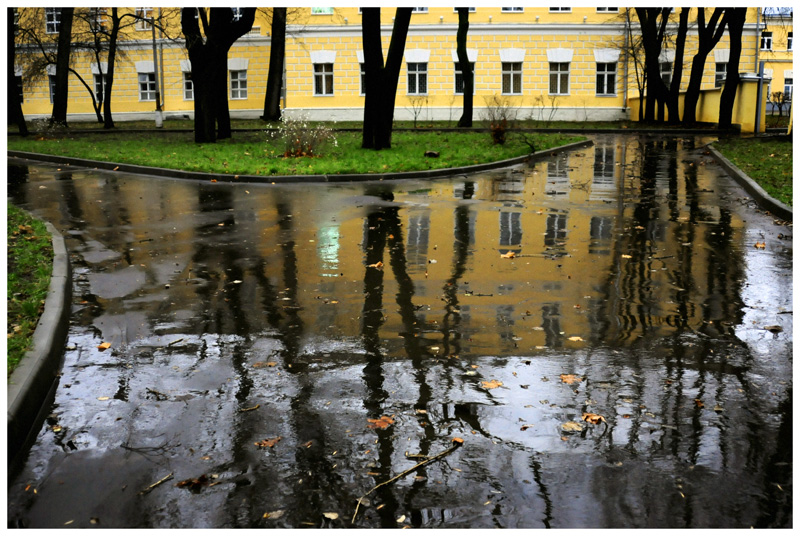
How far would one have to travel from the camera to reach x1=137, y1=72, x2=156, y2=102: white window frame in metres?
49.8

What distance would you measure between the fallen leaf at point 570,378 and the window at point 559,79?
40832 millimetres

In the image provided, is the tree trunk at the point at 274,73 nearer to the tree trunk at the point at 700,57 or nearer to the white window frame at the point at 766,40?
the tree trunk at the point at 700,57

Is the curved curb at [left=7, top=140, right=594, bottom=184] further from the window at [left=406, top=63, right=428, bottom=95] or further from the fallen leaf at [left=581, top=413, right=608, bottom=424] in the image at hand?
the window at [left=406, top=63, right=428, bottom=95]

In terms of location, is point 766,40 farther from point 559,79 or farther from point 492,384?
point 492,384

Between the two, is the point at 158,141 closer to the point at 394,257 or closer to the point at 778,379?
the point at 394,257

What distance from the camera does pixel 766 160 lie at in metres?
19.7

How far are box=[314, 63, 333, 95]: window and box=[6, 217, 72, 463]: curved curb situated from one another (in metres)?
38.8

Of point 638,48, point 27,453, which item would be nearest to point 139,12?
point 638,48

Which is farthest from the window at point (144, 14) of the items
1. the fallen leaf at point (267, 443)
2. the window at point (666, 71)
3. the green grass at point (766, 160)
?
the fallen leaf at point (267, 443)

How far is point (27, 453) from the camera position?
459cm

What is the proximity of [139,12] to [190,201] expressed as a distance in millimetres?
37339

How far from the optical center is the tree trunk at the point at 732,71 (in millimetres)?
31770

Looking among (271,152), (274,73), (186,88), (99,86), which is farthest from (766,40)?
(271,152)

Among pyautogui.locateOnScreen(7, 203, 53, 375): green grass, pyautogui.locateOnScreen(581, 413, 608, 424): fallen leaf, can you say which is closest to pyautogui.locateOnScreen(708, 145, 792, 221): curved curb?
pyautogui.locateOnScreen(581, 413, 608, 424): fallen leaf
